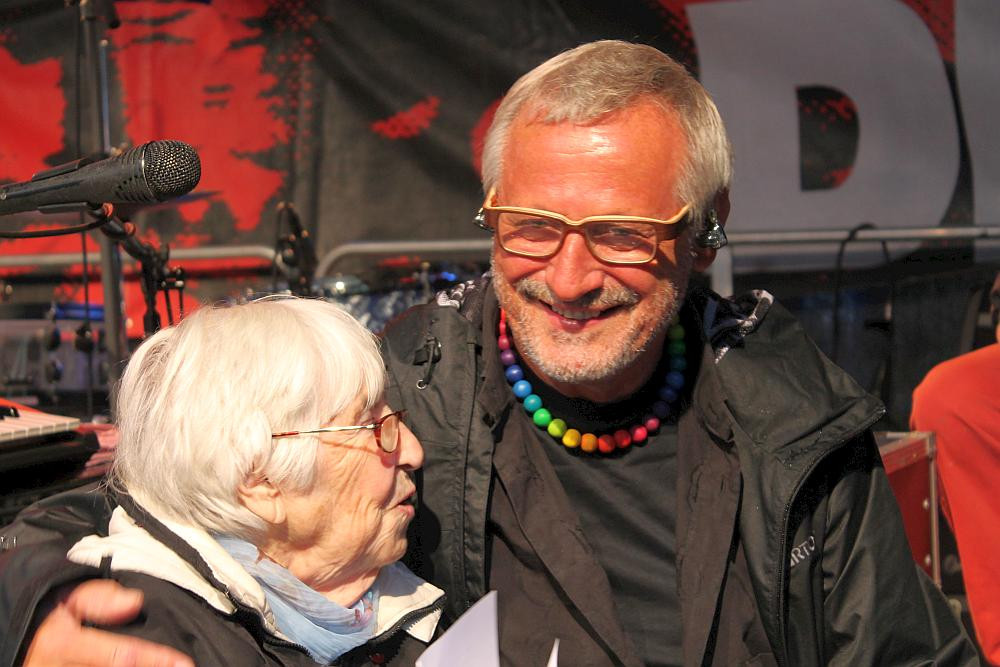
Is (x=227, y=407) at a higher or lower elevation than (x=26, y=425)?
higher

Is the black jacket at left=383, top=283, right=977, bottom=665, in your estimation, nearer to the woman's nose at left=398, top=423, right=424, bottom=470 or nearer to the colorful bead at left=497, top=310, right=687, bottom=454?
the colorful bead at left=497, top=310, right=687, bottom=454

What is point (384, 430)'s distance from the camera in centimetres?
182

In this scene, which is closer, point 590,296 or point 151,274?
point 590,296

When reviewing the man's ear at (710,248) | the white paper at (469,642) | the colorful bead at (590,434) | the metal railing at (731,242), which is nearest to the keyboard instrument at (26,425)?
→ the colorful bead at (590,434)

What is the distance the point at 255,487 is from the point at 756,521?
100cm

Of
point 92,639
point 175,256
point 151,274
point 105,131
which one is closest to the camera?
point 92,639

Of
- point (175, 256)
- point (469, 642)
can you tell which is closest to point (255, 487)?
point (469, 642)

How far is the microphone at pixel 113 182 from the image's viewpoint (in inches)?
65.6

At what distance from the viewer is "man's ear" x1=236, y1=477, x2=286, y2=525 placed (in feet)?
5.51

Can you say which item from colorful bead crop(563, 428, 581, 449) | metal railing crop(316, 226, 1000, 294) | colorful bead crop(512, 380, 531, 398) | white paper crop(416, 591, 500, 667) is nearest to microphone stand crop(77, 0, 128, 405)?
metal railing crop(316, 226, 1000, 294)

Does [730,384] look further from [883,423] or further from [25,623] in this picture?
[883,423]

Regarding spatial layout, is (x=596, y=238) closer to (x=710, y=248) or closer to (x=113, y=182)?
(x=710, y=248)

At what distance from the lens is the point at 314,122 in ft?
14.5

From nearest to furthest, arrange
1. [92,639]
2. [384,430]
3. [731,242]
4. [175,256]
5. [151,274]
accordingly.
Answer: [92,639]
[384,430]
[151,274]
[731,242]
[175,256]
